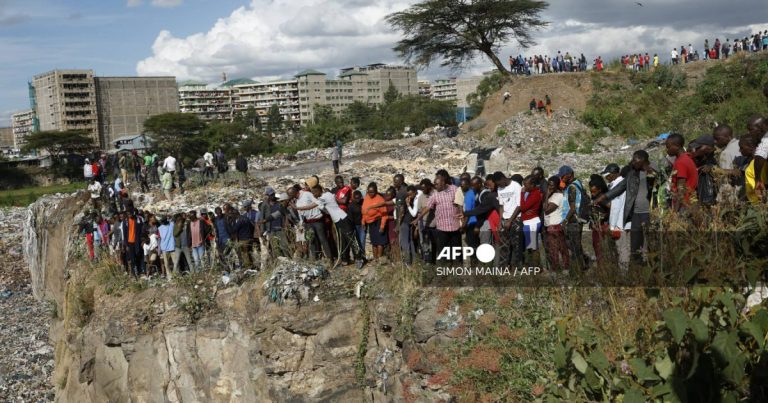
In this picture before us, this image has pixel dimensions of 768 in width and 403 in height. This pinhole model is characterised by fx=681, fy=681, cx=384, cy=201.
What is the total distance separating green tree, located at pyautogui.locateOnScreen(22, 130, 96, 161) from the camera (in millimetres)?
59531

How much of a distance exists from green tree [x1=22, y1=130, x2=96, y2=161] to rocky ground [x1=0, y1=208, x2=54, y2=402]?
35230mm

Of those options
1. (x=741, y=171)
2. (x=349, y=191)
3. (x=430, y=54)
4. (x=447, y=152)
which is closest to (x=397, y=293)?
(x=349, y=191)

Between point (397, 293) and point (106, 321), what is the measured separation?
18.8 ft

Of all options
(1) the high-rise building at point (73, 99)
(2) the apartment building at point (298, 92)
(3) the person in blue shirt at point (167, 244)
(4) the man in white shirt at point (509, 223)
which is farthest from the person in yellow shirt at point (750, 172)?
(2) the apartment building at point (298, 92)

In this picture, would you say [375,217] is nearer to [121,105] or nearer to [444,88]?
[121,105]

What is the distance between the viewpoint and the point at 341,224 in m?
8.16

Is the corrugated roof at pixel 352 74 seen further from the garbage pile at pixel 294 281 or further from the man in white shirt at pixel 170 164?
the garbage pile at pixel 294 281

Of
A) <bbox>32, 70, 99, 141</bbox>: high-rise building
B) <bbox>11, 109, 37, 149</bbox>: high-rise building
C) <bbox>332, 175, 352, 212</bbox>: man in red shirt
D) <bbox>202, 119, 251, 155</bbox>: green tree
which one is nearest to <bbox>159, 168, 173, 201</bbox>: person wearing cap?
<bbox>332, 175, 352, 212</bbox>: man in red shirt

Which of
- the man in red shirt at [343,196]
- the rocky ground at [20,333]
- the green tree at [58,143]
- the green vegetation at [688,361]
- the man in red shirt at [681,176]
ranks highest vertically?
the green tree at [58,143]

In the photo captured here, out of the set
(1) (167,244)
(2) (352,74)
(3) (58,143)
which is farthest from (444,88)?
(1) (167,244)

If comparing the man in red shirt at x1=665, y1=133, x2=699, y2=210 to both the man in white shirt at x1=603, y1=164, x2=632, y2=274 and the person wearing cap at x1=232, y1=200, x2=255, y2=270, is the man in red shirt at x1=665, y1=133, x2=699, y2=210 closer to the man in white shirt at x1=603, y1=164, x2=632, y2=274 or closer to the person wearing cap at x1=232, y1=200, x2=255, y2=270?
the man in white shirt at x1=603, y1=164, x2=632, y2=274

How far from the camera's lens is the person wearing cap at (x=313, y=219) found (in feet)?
27.0

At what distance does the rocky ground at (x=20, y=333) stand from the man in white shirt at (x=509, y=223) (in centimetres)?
1250

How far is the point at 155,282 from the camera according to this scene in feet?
34.9
